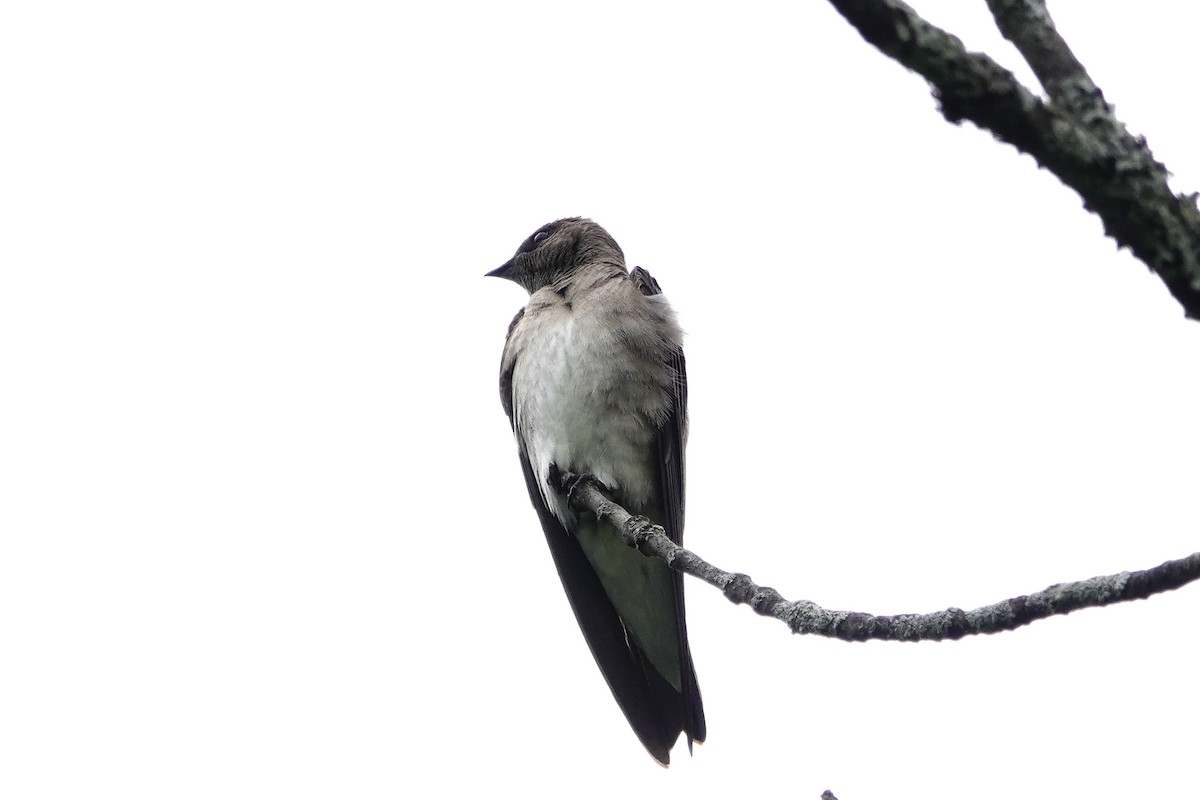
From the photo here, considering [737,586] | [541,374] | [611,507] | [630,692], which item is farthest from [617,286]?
[737,586]

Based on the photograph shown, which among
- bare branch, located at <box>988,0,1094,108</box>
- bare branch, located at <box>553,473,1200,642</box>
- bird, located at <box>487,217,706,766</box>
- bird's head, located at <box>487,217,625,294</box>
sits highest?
bird's head, located at <box>487,217,625,294</box>

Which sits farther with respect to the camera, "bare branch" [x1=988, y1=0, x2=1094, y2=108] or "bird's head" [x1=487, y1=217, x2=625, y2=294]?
"bird's head" [x1=487, y1=217, x2=625, y2=294]

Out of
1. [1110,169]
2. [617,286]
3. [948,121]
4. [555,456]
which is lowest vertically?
[1110,169]

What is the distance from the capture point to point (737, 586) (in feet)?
13.7

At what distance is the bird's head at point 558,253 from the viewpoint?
9062mm

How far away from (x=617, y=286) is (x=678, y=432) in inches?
43.8

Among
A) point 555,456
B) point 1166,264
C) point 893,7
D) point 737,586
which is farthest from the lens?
point 555,456

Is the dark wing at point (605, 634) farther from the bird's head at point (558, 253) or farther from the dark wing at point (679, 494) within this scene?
the bird's head at point (558, 253)

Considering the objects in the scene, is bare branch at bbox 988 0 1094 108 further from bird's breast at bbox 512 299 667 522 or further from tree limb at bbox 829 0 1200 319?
bird's breast at bbox 512 299 667 522

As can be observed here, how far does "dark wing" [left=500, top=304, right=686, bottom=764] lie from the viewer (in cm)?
738

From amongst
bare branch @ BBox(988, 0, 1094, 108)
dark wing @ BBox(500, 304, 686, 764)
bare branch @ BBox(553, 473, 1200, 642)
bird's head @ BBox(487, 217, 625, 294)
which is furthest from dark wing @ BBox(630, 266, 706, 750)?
bare branch @ BBox(988, 0, 1094, 108)

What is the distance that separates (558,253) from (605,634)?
2.92 meters

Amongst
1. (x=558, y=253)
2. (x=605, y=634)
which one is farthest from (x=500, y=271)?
(x=605, y=634)

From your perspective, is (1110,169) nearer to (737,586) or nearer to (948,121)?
(948,121)
